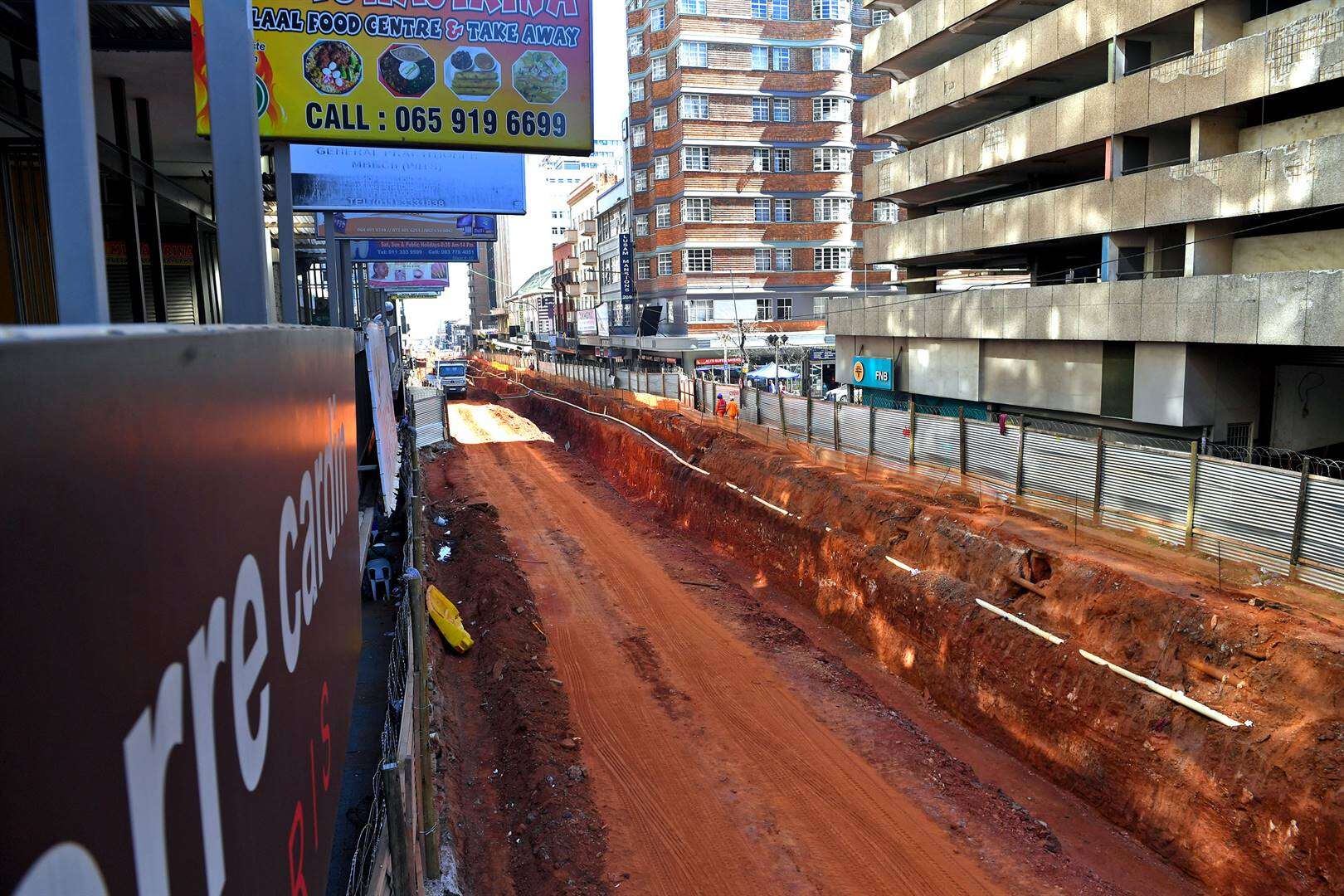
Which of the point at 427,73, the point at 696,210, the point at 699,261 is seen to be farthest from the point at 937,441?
the point at 696,210

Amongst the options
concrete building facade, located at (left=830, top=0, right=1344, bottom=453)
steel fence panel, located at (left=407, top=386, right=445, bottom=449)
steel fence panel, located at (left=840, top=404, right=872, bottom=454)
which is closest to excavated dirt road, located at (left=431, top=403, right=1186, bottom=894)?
steel fence panel, located at (left=840, top=404, right=872, bottom=454)

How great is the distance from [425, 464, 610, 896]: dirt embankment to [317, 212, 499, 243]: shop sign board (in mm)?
7903

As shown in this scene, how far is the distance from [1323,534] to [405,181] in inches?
565

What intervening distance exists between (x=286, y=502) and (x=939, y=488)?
22.1 meters

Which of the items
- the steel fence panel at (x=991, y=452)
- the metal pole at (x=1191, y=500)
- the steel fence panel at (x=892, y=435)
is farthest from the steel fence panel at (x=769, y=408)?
the metal pole at (x=1191, y=500)

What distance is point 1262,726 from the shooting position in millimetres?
11844

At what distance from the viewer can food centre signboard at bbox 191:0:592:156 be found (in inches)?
366

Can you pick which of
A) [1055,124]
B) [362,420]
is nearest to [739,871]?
[362,420]

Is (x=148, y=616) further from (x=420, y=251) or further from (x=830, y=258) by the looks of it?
(x=830, y=258)

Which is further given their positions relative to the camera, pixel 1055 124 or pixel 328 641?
pixel 1055 124

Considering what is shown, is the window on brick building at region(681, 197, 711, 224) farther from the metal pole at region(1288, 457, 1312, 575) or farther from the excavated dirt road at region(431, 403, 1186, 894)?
the metal pole at region(1288, 457, 1312, 575)

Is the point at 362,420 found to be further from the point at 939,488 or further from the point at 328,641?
the point at 328,641

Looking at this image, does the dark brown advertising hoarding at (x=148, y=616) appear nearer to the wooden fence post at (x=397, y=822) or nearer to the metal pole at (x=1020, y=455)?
the wooden fence post at (x=397, y=822)

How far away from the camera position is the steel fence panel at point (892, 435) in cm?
2523
